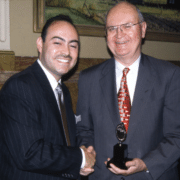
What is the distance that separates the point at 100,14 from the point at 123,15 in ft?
4.01

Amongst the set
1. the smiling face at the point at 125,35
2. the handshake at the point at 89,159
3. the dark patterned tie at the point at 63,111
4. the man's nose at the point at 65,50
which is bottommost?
the handshake at the point at 89,159

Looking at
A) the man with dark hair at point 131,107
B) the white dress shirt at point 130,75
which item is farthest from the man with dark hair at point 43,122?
the white dress shirt at point 130,75

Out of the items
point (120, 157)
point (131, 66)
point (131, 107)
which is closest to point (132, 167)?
point (120, 157)

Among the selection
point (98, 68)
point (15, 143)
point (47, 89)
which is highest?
point (98, 68)

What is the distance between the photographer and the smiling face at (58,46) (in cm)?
193

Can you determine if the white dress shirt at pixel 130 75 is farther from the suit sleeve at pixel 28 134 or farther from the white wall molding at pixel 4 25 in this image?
the white wall molding at pixel 4 25

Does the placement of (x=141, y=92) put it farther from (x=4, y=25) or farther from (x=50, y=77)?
(x=4, y=25)

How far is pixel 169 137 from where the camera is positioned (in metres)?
1.84

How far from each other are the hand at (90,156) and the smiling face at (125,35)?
95cm

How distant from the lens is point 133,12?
203 centimetres

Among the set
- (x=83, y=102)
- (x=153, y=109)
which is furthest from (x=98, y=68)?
(x=153, y=109)

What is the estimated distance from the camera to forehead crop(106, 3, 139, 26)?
201 cm

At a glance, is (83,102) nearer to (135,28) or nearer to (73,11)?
(135,28)

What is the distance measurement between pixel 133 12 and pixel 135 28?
169mm
